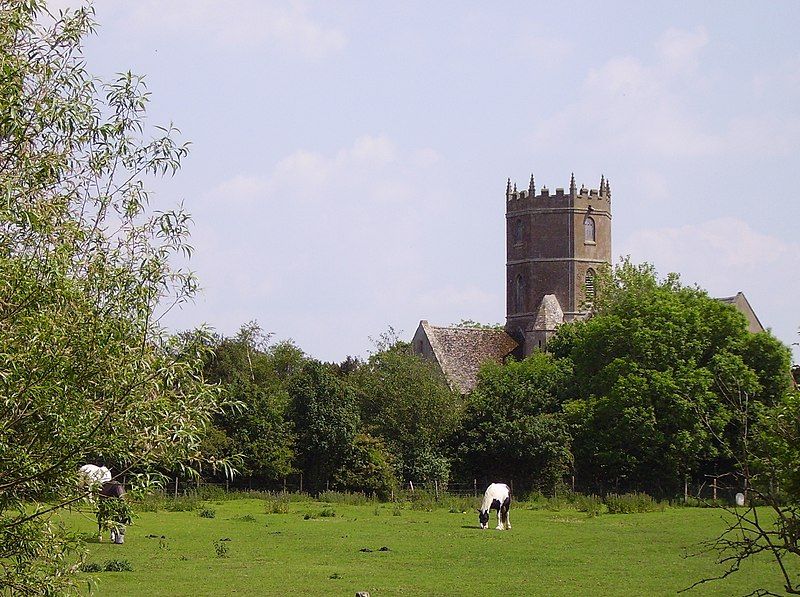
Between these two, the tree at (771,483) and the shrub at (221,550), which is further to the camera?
the shrub at (221,550)

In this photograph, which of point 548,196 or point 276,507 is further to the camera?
point 548,196

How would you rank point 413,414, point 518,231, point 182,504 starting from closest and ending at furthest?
point 182,504 → point 413,414 → point 518,231

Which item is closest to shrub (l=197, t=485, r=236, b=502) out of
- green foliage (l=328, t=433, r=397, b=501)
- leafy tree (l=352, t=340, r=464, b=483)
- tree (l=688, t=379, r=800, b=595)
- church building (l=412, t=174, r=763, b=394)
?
green foliage (l=328, t=433, r=397, b=501)

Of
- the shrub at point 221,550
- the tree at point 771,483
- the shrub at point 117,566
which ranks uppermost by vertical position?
the tree at point 771,483

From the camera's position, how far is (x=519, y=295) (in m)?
93.2

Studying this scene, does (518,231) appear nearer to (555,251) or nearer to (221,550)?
(555,251)

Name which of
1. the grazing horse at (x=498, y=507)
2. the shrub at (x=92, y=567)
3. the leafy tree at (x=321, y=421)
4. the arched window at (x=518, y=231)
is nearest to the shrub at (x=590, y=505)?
the grazing horse at (x=498, y=507)

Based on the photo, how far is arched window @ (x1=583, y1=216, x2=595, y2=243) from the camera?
Result: 3647 inches

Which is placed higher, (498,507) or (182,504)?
(498,507)

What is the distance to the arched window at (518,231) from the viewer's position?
94375mm

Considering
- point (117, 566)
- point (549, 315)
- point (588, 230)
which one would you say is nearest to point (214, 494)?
point (117, 566)

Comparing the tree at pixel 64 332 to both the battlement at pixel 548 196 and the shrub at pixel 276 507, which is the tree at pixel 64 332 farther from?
the battlement at pixel 548 196

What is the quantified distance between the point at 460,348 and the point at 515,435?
33.1 meters

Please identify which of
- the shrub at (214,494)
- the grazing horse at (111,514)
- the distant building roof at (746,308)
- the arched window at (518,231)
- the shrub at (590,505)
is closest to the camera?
the grazing horse at (111,514)
